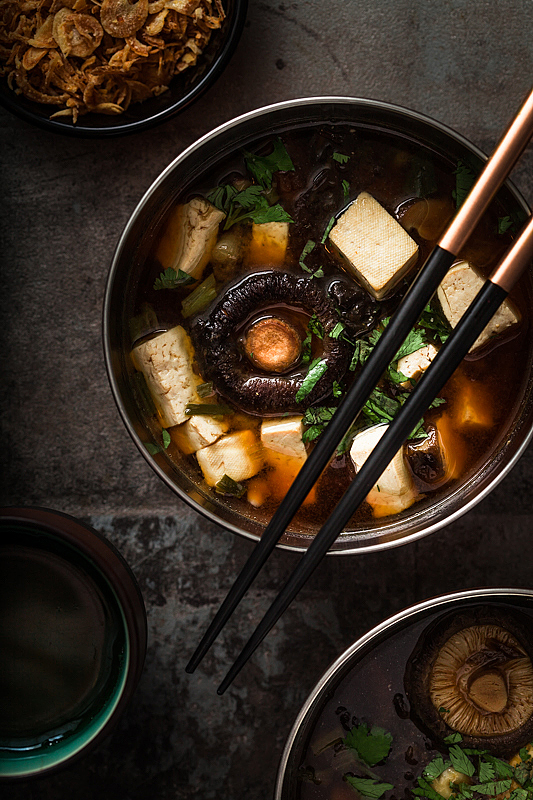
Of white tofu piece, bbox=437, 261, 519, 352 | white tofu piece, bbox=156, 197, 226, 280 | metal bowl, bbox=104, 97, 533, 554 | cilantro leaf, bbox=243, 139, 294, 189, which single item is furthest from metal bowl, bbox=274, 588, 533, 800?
cilantro leaf, bbox=243, 139, 294, 189

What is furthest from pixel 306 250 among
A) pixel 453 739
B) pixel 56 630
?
pixel 453 739

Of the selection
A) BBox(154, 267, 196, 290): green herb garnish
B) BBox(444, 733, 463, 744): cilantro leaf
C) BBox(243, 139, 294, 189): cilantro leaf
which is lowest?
BBox(444, 733, 463, 744): cilantro leaf

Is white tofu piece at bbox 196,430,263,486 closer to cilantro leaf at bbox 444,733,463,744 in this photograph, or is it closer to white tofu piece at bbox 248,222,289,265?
white tofu piece at bbox 248,222,289,265

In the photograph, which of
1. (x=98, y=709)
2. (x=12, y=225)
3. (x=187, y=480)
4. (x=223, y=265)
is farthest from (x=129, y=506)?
(x=12, y=225)

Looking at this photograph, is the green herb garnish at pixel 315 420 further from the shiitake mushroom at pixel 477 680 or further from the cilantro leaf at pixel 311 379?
the shiitake mushroom at pixel 477 680

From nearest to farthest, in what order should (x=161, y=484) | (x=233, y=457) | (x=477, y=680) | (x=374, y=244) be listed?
(x=374, y=244), (x=233, y=457), (x=477, y=680), (x=161, y=484)

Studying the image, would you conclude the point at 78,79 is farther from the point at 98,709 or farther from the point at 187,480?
the point at 98,709

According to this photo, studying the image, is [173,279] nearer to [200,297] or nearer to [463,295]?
[200,297]
